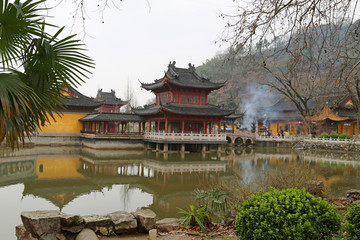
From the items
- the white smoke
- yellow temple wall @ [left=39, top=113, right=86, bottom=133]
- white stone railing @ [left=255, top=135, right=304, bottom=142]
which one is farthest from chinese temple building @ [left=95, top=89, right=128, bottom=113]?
the white smoke

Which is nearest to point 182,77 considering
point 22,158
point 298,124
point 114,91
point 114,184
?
point 22,158

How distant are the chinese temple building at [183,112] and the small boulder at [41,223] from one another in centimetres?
1982

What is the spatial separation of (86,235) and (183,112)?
2085 cm

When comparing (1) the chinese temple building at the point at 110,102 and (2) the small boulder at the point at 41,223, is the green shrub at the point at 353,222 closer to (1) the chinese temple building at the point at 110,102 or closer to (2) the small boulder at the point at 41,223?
(2) the small boulder at the point at 41,223

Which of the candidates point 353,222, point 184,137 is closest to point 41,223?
point 353,222

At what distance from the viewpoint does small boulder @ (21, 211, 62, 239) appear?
505 centimetres

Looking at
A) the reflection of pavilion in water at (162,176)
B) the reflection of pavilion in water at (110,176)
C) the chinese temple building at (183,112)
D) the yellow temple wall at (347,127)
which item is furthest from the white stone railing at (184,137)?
the yellow temple wall at (347,127)

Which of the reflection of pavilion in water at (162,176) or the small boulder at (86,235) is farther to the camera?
the reflection of pavilion in water at (162,176)

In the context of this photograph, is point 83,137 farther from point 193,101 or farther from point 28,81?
point 28,81

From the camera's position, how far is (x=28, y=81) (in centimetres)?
382

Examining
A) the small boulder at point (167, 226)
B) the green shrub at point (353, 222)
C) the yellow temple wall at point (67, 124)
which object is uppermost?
the yellow temple wall at point (67, 124)

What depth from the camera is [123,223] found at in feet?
19.0

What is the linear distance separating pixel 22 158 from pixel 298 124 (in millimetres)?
35334

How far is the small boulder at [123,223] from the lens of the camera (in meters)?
5.75
